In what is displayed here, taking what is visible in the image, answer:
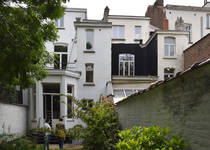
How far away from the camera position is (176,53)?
21.4 m

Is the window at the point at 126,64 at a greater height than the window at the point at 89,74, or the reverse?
the window at the point at 126,64

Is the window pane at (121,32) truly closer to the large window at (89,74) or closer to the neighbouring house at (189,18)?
the neighbouring house at (189,18)

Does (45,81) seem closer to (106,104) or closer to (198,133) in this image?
(106,104)

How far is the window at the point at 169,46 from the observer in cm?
2162

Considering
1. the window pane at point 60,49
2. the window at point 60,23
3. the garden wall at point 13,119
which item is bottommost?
the garden wall at point 13,119

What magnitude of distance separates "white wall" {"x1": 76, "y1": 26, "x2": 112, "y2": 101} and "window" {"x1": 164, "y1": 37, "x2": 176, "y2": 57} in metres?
5.65

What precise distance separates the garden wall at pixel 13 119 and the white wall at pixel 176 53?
41.6 ft

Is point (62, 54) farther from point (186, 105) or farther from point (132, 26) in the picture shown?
point (186, 105)

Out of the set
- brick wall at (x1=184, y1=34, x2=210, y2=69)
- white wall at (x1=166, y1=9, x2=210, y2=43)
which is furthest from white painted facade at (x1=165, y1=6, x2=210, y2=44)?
brick wall at (x1=184, y1=34, x2=210, y2=69)

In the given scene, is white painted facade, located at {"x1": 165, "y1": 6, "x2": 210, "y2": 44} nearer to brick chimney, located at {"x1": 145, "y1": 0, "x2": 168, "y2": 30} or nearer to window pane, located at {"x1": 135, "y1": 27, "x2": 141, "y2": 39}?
brick chimney, located at {"x1": 145, "y1": 0, "x2": 168, "y2": 30}

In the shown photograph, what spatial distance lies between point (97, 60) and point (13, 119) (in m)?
8.95

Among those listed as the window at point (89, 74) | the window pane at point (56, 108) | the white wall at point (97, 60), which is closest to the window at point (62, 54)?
the white wall at point (97, 60)

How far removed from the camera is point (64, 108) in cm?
1705

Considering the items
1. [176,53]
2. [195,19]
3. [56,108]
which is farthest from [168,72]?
[56,108]
